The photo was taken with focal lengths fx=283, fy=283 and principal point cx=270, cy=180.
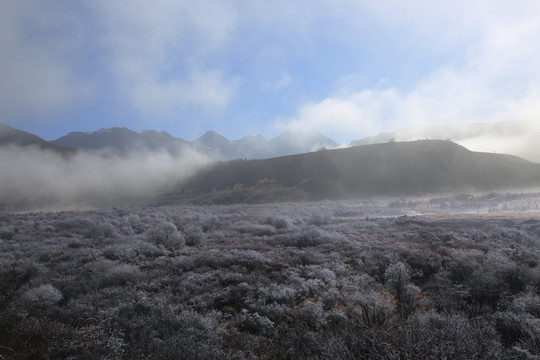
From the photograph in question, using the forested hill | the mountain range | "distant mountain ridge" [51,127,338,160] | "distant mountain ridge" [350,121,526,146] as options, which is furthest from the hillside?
"distant mountain ridge" [350,121,526,146]

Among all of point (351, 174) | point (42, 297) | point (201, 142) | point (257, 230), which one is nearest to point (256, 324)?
point (42, 297)

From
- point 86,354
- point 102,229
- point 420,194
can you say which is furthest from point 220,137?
A: point 86,354

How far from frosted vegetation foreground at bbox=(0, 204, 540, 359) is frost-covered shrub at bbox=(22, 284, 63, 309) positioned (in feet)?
0.12

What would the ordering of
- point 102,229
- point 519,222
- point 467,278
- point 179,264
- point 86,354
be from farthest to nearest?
point 519,222, point 102,229, point 179,264, point 467,278, point 86,354

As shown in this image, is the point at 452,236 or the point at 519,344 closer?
the point at 519,344

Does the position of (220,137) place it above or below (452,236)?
above

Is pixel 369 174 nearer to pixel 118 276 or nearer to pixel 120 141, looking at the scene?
pixel 118 276

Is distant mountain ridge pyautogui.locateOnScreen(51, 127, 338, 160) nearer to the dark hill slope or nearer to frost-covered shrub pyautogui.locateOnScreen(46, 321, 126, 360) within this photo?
the dark hill slope

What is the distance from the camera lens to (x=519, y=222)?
1820 cm

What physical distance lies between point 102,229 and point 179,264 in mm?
8715

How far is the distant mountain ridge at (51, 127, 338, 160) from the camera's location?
13238 cm

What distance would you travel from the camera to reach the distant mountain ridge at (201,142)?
434 feet

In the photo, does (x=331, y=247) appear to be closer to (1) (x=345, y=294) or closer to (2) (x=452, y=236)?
(1) (x=345, y=294)

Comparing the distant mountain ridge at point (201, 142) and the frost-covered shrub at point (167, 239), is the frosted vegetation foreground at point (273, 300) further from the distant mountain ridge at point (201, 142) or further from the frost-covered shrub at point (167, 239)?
the distant mountain ridge at point (201, 142)
